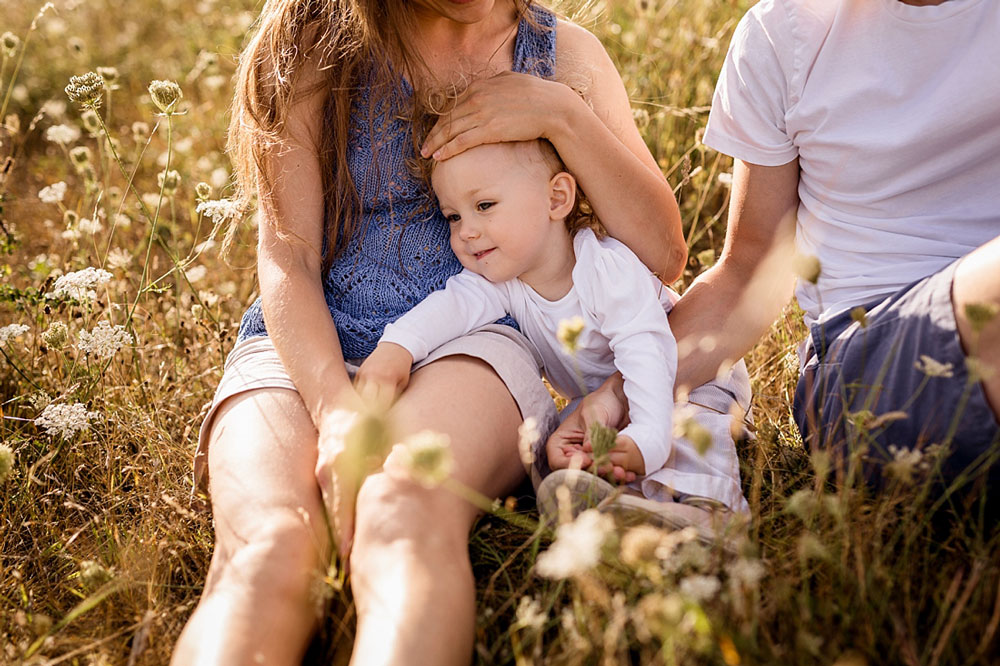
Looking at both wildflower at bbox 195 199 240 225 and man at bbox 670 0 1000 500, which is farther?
wildflower at bbox 195 199 240 225

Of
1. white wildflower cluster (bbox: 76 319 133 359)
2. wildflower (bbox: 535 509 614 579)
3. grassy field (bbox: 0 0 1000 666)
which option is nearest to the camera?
wildflower (bbox: 535 509 614 579)

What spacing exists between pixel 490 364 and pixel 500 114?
53 cm

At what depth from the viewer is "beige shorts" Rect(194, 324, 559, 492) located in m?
1.91

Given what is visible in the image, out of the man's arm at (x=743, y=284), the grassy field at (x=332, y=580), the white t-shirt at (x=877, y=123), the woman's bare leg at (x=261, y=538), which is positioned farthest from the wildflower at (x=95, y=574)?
the white t-shirt at (x=877, y=123)

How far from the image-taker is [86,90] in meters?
2.11

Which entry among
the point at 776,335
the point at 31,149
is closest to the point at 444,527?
the point at 776,335

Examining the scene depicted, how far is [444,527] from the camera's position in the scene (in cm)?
157

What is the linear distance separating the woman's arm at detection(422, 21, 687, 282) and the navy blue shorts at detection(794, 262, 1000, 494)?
42cm

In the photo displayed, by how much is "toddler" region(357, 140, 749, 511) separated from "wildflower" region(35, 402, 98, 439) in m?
0.75

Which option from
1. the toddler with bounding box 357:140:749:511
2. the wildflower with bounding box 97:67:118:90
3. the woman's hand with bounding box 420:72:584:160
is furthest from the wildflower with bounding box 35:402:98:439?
the woman's hand with bounding box 420:72:584:160

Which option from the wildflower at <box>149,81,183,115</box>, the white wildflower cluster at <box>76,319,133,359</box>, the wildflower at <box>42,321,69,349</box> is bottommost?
the white wildflower cluster at <box>76,319,133,359</box>

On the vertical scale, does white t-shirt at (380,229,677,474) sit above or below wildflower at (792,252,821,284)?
below

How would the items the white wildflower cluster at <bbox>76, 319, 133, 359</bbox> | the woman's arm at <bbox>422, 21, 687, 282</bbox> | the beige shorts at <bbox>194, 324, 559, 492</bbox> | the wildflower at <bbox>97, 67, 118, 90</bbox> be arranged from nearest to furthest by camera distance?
the beige shorts at <bbox>194, 324, 559, 492</bbox>
the woman's arm at <bbox>422, 21, 687, 282</bbox>
the white wildflower cluster at <bbox>76, 319, 133, 359</bbox>
the wildflower at <bbox>97, 67, 118, 90</bbox>

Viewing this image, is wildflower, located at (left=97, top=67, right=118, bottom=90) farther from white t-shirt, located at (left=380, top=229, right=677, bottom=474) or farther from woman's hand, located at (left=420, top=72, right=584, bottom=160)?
white t-shirt, located at (left=380, top=229, right=677, bottom=474)
